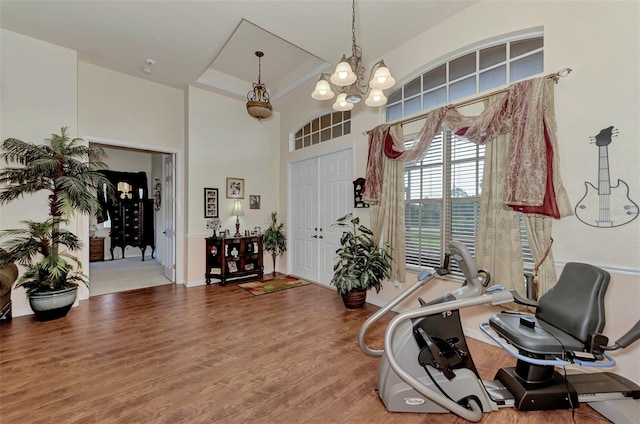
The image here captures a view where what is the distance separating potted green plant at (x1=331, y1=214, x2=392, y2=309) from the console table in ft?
7.17

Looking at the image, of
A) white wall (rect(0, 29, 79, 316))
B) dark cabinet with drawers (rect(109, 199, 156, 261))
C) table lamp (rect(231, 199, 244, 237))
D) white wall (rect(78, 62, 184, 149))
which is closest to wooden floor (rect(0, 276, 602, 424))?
white wall (rect(0, 29, 79, 316))

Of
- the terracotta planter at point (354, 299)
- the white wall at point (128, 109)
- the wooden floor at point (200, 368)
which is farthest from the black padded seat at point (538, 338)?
the white wall at point (128, 109)

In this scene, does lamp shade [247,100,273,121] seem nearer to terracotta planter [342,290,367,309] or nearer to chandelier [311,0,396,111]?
chandelier [311,0,396,111]

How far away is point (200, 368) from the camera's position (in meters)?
2.38

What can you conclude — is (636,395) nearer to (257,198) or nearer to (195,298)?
(195,298)

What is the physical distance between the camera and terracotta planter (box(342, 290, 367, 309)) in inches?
148

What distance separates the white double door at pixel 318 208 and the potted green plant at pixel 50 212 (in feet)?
10.7

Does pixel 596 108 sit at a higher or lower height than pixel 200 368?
higher

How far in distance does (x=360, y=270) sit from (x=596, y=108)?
284cm

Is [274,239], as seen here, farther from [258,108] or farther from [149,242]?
[149,242]

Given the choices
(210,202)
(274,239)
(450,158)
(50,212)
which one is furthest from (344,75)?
(50,212)

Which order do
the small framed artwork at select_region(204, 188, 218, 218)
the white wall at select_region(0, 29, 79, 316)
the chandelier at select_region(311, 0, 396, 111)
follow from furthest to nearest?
the small framed artwork at select_region(204, 188, 218, 218) < the white wall at select_region(0, 29, 79, 316) < the chandelier at select_region(311, 0, 396, 111)

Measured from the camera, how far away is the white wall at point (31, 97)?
3.43 m

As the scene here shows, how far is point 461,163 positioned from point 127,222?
8627mm
